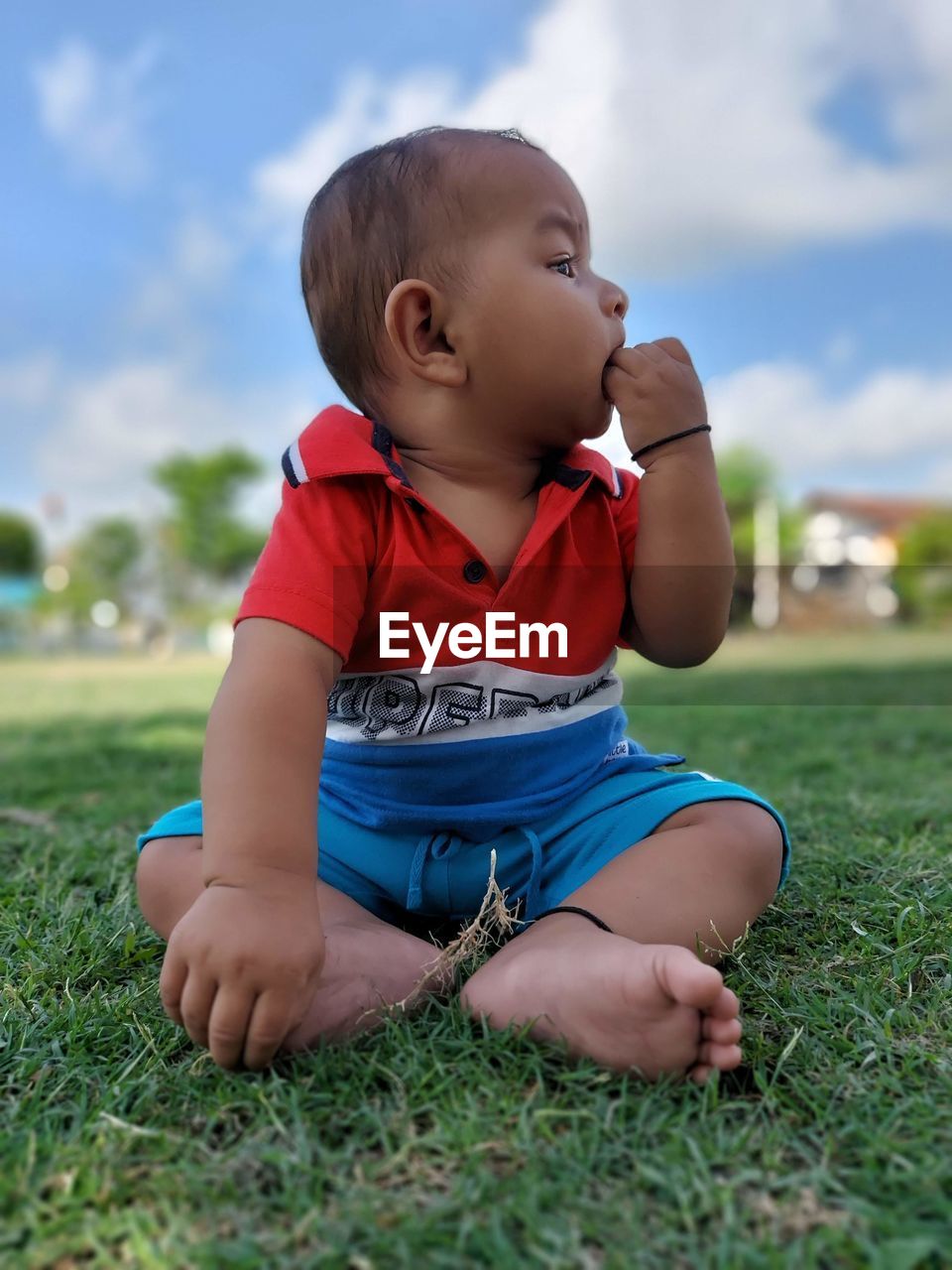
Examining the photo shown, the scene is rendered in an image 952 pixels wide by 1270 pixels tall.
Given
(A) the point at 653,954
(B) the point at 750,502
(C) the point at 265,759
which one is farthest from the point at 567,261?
(B) the point at 750,502

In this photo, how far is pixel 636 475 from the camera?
1649 mm

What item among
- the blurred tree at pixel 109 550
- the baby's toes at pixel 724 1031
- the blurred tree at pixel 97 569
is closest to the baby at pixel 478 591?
the baby's toes at pixel 724 1031

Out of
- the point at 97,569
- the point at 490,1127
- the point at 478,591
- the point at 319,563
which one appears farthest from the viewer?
the point at 97,569

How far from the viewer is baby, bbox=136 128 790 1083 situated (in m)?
1.29

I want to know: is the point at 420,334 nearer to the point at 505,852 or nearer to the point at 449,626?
the point at 449,626

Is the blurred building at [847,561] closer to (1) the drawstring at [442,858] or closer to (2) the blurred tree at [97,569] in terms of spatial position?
(1) the drawstring at [442,858]

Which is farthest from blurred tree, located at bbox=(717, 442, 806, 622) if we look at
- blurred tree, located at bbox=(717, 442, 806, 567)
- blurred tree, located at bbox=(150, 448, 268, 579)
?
blurred tree, located at bbox=(150, 448, 268, 579)

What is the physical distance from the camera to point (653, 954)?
103cm

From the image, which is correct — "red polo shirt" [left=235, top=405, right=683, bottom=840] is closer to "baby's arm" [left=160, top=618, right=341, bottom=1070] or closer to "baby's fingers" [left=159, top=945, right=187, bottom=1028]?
"baby's arm" [left=160, top=618, right=341, bottom=1070]

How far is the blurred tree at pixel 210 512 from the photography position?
4612cm

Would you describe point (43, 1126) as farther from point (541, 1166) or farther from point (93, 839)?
point (93, 839)

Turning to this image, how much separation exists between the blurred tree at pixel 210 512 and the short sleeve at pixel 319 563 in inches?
1737

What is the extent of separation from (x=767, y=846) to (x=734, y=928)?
4.3 inches

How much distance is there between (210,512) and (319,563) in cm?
4858
